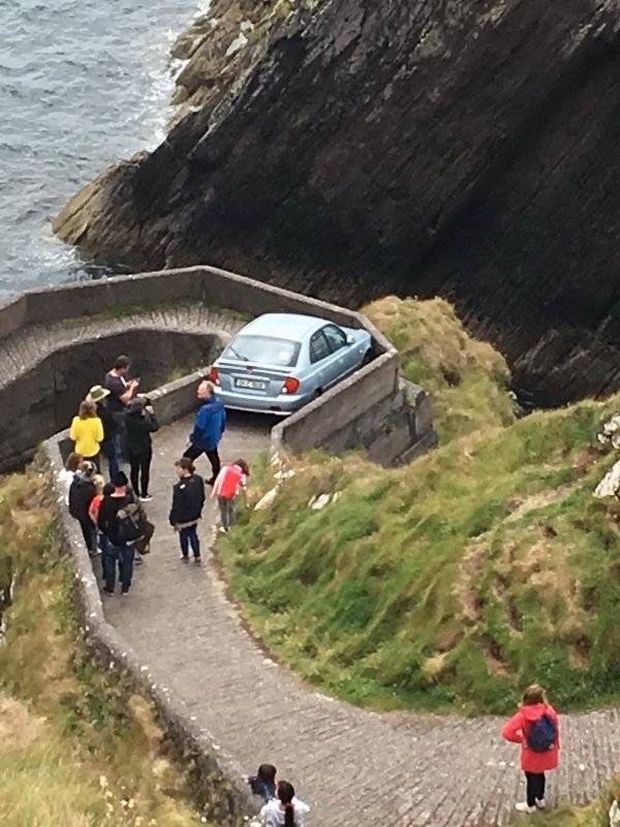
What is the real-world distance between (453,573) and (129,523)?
143 inches

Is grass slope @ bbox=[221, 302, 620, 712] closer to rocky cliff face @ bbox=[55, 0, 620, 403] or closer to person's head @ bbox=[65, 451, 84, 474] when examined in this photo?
person's head @ bbox=[65, 451, 84, 474]

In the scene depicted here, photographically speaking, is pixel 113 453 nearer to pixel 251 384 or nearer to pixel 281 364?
pixel 251 384

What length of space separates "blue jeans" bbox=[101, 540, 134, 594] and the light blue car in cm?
577

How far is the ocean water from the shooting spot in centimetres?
4253

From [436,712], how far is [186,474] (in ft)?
15.0

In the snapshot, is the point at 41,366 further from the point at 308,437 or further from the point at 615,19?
the point at 615,19

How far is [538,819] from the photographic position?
11422 mm

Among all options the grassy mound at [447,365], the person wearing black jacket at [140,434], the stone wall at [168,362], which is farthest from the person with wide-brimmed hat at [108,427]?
the grassy mound at [447,365]

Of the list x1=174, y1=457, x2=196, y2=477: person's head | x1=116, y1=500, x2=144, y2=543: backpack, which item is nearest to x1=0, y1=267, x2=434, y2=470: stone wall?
x1=174, y1=457, x2=196, y2=477: person's head

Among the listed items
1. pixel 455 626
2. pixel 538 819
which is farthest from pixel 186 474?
pixel 538 819

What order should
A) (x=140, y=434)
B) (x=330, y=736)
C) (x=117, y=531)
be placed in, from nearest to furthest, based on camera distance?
(x=330, y=736)
(x=117, y=531)
(x=140, y=434)

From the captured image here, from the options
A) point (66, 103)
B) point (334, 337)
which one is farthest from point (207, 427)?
point (66, 103)

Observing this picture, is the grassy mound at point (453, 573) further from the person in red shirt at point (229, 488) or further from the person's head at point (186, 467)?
the person's head at point (186, 467)

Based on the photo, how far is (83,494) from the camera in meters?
16.7
